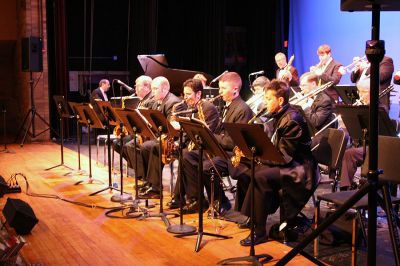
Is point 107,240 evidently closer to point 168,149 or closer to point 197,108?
point 168,149

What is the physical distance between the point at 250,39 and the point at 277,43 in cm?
107

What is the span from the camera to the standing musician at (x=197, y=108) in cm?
540

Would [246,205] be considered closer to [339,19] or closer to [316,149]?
[316,149]

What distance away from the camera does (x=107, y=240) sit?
479cm

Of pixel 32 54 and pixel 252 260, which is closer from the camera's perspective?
pixel 252 260

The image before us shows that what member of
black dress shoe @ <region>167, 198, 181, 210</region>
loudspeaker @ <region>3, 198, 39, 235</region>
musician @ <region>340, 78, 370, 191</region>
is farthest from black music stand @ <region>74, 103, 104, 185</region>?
musician @ <region>340, 78, 370, 191</region>

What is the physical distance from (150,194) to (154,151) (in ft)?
1.67

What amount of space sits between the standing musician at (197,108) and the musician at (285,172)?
91 centimetres

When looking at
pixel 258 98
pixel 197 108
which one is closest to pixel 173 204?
pixel 197 108

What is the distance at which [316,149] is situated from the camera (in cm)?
524

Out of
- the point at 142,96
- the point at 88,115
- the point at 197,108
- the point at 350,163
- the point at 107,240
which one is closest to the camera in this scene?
the point at 107,240

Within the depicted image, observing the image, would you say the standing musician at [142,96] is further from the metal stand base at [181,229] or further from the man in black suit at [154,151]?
the metal stand base at [181,229]

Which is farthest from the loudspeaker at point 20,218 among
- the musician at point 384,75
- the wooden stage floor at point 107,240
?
the musician at point 384,75

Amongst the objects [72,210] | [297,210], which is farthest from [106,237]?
[297,210]
